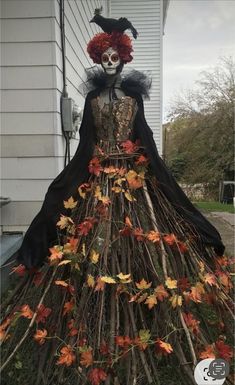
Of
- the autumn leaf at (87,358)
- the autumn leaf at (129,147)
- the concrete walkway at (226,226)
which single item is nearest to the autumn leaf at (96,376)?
the autumn leaf at (87,358)

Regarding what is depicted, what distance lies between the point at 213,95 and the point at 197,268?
1100 cm

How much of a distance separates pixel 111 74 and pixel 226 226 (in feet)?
16.0

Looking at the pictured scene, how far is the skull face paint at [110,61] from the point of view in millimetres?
2369

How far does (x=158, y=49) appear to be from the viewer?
29.1 feet

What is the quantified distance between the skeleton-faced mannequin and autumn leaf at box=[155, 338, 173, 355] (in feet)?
4.45

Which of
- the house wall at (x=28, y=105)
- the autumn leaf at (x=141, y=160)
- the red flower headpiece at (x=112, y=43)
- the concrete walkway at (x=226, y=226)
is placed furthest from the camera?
the concrete walkway at (x=226, y=226)

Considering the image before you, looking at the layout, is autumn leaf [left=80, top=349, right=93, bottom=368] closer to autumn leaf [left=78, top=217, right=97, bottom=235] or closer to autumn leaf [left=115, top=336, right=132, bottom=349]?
autumn leaf [left=115, top=336, right=132, bottom=349]

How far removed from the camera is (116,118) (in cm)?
233

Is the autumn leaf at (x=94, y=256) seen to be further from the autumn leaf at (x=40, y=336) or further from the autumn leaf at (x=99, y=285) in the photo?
the autumn leaf at (x=40, y=336)

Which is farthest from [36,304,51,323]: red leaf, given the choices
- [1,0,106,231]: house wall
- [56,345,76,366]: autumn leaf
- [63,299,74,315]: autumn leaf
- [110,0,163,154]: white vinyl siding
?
[110,0,163,154]: white vinyl siding

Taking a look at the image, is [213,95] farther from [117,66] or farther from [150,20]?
[117,66]

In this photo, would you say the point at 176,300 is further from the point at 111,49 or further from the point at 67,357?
the point at 111,49

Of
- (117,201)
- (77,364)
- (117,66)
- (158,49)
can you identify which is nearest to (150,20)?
(158,49)

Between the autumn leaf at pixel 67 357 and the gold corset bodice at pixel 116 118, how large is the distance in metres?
1.16
